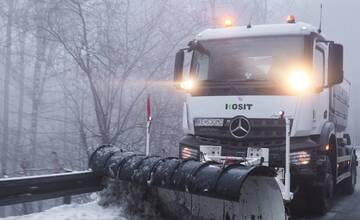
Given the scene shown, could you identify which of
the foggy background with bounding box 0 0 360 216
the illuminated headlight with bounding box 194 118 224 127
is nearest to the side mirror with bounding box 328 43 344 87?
the illuminated headlight with bounding box 194 118 224 127

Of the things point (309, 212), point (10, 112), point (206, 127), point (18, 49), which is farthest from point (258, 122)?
point (10, 112)

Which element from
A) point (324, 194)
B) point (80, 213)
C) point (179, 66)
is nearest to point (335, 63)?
point (324, 194)

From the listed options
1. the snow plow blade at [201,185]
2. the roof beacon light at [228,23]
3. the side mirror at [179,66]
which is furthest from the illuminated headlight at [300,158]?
the roof beacon light at [228,23]

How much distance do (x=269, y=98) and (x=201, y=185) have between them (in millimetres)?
2424

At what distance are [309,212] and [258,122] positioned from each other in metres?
1.79

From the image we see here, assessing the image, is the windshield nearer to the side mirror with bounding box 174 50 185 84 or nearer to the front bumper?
the side mirror with bounding box 174 50 185 84

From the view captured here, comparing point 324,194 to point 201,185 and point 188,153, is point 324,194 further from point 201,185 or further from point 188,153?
point 201,185

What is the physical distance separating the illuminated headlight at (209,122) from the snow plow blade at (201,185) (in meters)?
1.56

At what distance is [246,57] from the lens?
761 cm

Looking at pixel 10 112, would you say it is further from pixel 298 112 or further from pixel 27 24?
pixel 298 112

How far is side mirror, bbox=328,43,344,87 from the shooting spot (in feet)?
24.3

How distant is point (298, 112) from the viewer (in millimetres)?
7059

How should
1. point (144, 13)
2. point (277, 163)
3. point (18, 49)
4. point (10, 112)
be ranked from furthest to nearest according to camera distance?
point (10, 112) < point (18, 49) < point (144, 13) < point (277, 163)

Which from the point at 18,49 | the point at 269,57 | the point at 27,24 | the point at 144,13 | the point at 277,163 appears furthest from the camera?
the point at 18,49
